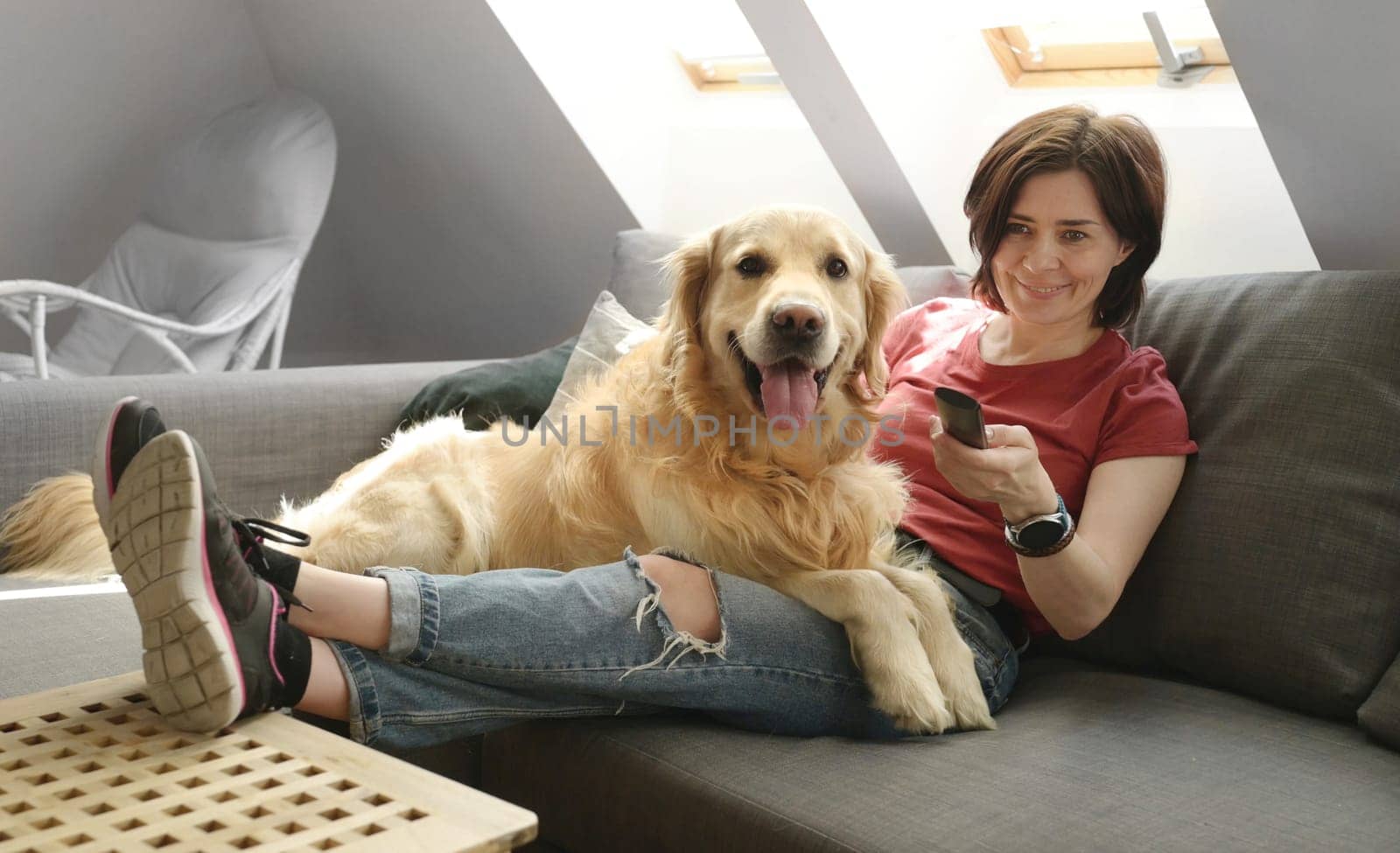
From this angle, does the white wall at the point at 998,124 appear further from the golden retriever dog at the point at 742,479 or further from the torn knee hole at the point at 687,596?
the torn knee hole at the point at 687,596

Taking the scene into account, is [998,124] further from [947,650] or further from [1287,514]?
[947,650]

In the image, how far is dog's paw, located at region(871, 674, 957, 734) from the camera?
1498mm

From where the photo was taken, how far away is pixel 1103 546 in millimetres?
1593

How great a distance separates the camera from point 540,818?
161 centimetres

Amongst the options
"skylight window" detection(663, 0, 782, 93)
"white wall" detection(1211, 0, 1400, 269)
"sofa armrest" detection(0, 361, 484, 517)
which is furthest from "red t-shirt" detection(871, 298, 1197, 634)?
"skylight window" detection(663, 0, 782, 93)

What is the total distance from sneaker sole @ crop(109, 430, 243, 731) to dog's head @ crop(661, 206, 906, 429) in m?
0.74

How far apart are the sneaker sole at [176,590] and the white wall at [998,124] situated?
1.78 metres

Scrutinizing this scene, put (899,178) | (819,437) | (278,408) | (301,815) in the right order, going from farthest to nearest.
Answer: (899,178) → (278,408) → (819,437) → (301,815)

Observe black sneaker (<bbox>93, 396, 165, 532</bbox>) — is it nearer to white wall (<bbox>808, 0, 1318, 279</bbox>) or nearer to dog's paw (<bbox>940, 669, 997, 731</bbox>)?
dog's paw (<bbox>940, 669, 997, 731</bbox>)

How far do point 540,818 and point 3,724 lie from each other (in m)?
0.65

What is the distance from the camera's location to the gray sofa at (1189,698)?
128cm

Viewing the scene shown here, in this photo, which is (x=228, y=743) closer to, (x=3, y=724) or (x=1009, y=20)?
(x=3, y=724)

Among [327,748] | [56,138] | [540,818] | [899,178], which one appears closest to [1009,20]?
[899,178]

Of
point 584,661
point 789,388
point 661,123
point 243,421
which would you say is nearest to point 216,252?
point 661,123
